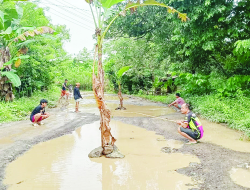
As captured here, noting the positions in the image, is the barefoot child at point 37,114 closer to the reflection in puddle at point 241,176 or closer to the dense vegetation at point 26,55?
the dense vegetation at point 26,55

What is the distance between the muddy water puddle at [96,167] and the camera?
4.49 meters

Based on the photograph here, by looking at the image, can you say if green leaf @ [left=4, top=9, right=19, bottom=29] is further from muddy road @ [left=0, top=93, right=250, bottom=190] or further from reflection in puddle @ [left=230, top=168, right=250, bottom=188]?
reflection in puddle @ [left=230, top=168, right=250, bottom=188]

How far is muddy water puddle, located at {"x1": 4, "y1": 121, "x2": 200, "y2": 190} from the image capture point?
14.7ft

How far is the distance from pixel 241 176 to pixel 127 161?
7.72ft

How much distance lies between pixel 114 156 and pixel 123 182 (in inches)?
52.2

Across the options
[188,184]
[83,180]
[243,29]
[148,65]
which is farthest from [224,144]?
[148,65]

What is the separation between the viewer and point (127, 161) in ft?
18.6

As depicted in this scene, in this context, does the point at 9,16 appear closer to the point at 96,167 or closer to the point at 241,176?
the point at 96,167

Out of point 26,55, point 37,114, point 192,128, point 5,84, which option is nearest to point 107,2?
point 192,128

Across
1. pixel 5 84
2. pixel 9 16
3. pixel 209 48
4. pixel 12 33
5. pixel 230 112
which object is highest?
pixel 9 16

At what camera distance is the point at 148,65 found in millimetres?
22516

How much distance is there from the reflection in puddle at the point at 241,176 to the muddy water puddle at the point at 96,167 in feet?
2.67

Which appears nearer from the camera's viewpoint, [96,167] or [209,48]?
[96,167]

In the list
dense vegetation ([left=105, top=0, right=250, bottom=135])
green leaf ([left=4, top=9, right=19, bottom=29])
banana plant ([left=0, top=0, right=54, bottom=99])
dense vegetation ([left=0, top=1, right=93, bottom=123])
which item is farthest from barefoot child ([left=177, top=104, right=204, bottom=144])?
green leaf ([left=4, top=9, right=19, bottom=29])
